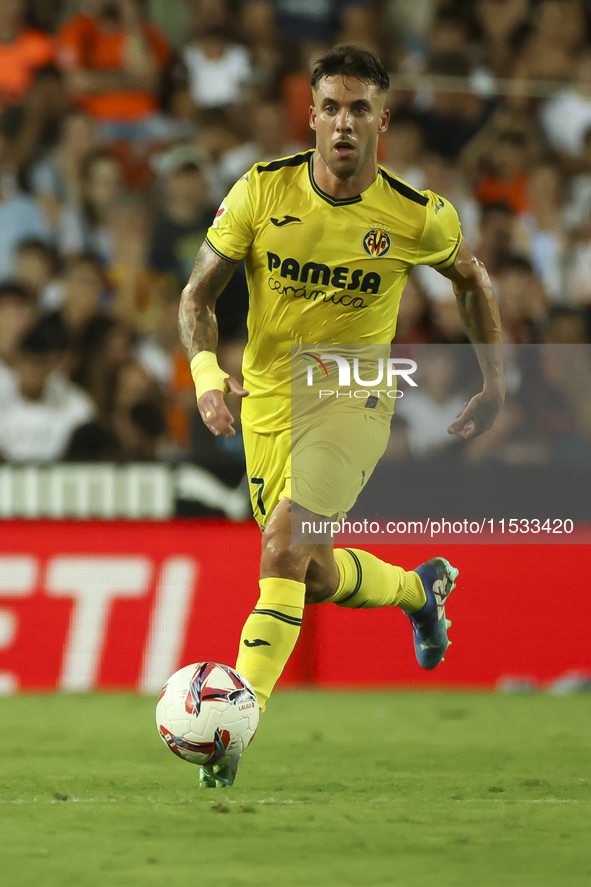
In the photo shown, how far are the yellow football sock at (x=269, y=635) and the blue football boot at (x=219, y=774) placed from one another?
238 mm

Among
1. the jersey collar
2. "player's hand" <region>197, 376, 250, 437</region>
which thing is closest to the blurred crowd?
the jersey collar

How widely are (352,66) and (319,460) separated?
4.82 ft

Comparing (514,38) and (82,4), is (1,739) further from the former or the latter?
(514,38)

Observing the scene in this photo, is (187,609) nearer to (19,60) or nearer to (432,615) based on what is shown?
(432,615)

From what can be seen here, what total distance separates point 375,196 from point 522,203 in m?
6.15

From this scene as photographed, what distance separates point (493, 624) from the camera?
8180 mm

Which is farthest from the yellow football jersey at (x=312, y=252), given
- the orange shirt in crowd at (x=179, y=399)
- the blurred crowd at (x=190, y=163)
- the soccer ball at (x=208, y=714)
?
the orange shirt in crowd at (x=179, y=399)

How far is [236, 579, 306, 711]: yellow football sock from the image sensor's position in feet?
15.6

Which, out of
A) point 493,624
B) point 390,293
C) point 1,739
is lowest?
point 1,739

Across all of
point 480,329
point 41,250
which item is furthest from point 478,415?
point 41,250

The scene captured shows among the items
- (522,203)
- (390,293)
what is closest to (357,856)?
(390,293)

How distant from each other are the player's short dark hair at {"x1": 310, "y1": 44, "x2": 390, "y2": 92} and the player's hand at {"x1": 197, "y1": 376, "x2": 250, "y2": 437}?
123 cm

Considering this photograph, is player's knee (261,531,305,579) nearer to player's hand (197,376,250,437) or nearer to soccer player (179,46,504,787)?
soccer player (179,46,504,787)

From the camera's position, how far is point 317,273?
5.01 metres
